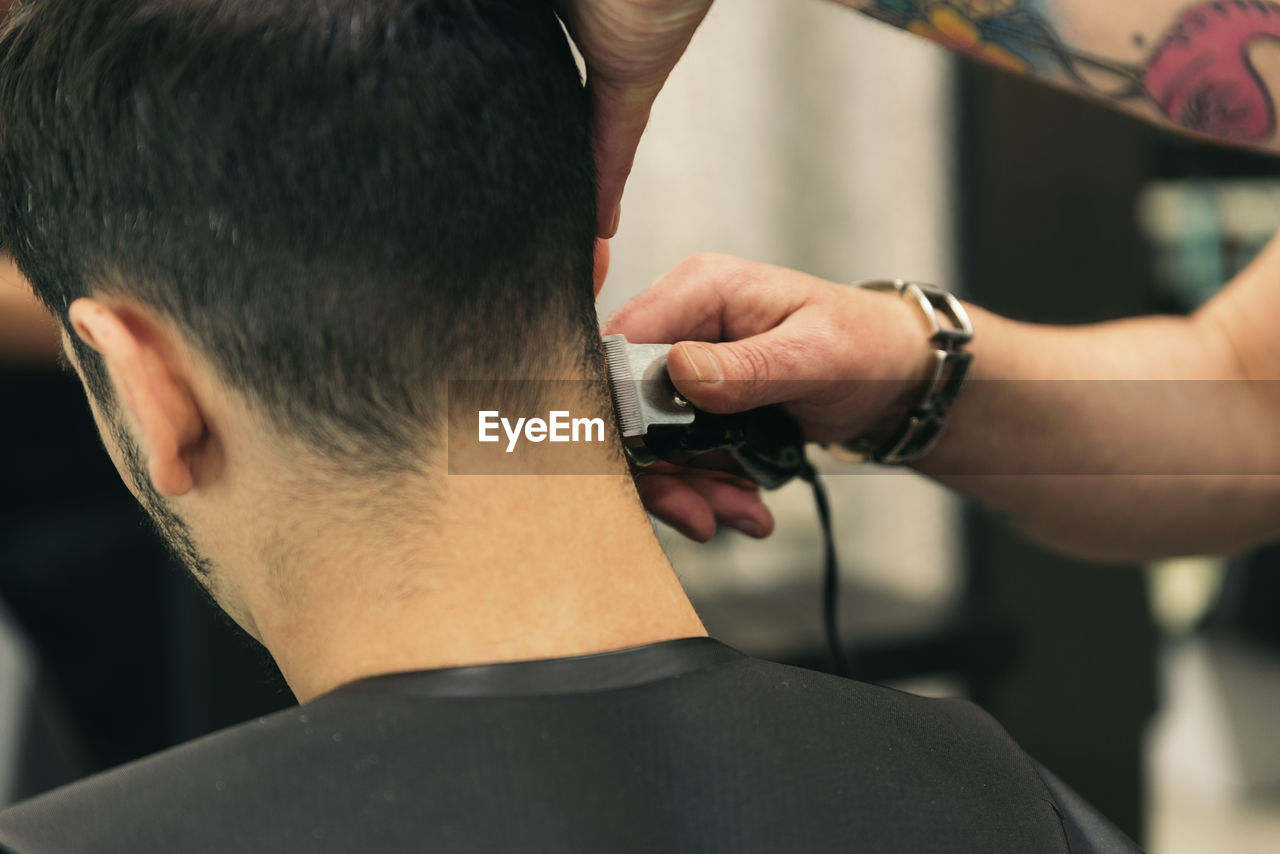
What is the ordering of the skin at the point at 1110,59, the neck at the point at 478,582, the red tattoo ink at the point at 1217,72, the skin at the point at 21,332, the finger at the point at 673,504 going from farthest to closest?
the skin at the point at 21,332, the finger at the point at 673,504, the red tattoo ink at the point at 1217,72, the skin at the point at 1110,59, the neck at the point at 478,582

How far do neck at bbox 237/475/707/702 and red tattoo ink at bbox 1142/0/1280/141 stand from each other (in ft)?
2.22

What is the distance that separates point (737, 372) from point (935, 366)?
33 cm

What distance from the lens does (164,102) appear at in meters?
0.78

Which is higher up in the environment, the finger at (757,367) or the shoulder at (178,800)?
the finger at (757,367)

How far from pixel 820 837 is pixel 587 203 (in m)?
0.50

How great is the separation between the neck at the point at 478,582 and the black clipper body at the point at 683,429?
0.13m

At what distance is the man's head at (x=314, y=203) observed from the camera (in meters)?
0.77

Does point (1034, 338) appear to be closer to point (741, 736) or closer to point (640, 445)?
point (640, 445)

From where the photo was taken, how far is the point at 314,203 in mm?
775

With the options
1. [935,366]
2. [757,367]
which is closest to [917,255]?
[935,366]

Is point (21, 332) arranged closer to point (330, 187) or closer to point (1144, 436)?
point (330, 187)

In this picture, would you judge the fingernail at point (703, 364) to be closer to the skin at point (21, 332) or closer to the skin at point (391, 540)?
the skin at point (391, 540)

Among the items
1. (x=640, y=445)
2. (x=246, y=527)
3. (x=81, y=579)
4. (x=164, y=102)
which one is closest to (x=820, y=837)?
(x=640, y=445)

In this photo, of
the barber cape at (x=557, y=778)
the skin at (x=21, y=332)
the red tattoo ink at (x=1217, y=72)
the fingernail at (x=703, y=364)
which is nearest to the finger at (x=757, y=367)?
the fingernail at (x=703, y=364)
